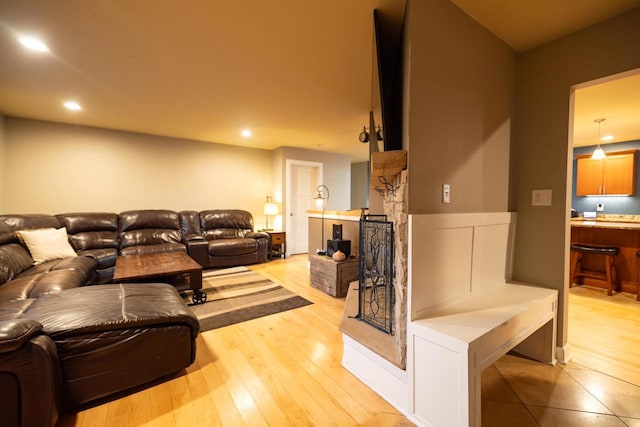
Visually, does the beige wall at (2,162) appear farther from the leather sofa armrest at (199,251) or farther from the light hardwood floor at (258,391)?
the light hardwood floor at (258,391)

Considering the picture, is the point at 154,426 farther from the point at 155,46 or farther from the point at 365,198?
the point at 365,198

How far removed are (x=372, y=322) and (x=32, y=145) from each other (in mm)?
5564

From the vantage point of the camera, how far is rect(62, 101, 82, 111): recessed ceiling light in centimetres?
334

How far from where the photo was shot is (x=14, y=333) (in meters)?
1.21

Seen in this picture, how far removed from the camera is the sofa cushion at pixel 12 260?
2.50 meters

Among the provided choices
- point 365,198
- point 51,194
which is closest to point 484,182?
point 51,194

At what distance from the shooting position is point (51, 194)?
4.19 m

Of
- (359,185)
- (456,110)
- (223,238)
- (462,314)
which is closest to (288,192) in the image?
(223,238)

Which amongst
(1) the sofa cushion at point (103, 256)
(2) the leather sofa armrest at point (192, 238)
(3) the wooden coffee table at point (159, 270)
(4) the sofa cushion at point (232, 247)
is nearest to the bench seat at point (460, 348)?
(3) the wooden coffee table at point (159, 270)

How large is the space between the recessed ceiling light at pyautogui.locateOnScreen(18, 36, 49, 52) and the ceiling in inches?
2.0

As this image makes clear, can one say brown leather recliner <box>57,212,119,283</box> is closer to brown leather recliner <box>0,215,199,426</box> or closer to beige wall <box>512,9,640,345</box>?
brown leather recliner <box>0,215,199,426</box>

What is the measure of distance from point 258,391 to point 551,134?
2801mm

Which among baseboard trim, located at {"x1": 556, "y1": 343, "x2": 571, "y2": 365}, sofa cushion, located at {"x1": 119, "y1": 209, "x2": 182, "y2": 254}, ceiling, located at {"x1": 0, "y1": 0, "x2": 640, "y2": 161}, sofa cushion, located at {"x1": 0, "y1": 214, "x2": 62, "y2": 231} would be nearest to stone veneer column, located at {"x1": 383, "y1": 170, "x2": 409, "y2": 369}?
ceiling, located at {"x1": 0, "y1": 0, "x2": 640, "y2": 161}

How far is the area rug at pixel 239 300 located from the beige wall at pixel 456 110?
218 centimetres
